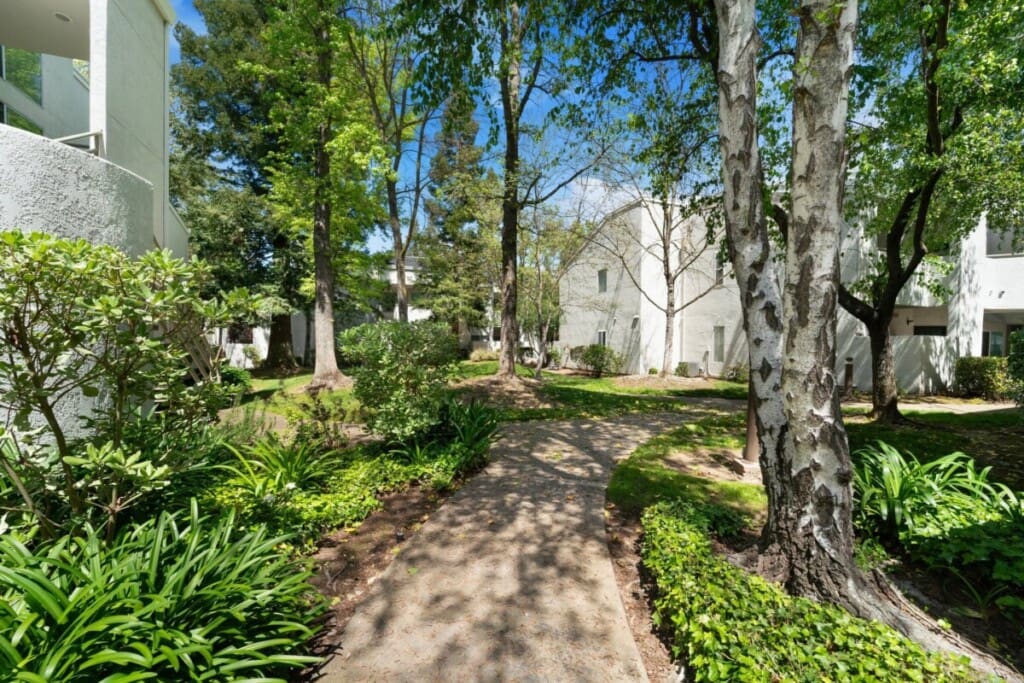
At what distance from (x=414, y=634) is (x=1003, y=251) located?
21527 millimetres

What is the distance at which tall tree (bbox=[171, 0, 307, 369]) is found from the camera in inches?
697

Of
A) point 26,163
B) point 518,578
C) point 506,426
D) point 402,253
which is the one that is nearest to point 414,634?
point 518,578

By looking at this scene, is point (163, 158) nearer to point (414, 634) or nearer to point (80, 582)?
point (80, 582)

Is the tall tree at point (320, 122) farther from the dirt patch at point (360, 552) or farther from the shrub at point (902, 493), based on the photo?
the shrub at point (902, 493)

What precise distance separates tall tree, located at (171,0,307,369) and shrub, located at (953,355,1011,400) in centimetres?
2379

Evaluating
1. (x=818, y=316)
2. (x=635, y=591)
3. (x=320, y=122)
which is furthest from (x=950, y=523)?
(x=320, y=122)

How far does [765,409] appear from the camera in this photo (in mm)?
3223

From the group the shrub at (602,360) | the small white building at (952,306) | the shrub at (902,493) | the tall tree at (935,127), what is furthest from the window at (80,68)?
the small white building at (952,306)

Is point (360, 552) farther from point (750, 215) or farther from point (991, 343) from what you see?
point (991, 343)

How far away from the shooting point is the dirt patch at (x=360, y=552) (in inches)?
125

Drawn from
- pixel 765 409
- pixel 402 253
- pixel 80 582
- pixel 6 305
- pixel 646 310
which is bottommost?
pixel 80 582

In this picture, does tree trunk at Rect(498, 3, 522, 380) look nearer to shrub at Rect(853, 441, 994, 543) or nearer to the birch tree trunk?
the birch tree trunk

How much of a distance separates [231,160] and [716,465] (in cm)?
2352

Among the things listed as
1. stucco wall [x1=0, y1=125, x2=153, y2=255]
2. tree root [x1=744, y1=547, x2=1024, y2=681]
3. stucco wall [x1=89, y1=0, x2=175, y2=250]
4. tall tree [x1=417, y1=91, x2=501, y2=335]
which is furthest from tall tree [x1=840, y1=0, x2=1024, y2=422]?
tall tree [x1=417, y1=91, x2=501, y2=335]
